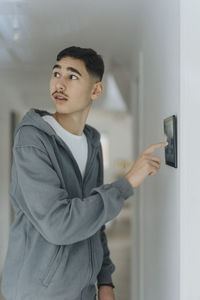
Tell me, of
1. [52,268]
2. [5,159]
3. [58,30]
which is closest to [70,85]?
[52,268]

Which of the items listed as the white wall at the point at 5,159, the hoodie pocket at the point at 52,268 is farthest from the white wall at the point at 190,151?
the white wall at the point at 5,159

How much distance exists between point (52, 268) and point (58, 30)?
5.26 feet

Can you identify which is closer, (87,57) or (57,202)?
(57,202)

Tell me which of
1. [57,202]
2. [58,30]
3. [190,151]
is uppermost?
[58,30]

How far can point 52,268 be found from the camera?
44.2 inches

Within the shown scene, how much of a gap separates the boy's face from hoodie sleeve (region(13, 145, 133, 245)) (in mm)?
232

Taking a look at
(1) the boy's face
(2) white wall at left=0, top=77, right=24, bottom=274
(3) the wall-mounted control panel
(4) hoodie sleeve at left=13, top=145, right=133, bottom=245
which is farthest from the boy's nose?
(2) white wall at left=0, top=77, right=24, bottom=274

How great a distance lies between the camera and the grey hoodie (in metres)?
1.03

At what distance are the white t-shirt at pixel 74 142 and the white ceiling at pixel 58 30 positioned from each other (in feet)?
2.75

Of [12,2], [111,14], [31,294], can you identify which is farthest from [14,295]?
[111,14]

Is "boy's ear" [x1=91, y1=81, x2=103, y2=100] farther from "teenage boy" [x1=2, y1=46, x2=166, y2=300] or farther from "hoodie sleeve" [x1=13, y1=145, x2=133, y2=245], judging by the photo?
"hoodie sleeve" [x1=13, y1=145, x2=133, y2=245]

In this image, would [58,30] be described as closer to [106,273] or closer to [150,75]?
[150,75]

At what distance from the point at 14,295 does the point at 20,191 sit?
1.06 feet

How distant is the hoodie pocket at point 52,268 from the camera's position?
3.68ft
